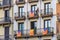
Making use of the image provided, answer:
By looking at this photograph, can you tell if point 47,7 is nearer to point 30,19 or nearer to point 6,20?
point 30,19

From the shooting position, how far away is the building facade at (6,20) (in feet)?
175

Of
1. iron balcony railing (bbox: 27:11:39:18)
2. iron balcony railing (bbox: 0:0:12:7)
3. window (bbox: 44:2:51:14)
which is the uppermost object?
iron balcony railing (bbox: 0:0:12:7)

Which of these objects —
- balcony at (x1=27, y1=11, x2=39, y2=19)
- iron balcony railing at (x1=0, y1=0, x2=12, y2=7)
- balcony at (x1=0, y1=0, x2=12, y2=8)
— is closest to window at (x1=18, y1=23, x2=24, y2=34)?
balcony at (x1=27, y1=11, x2=39, y2=19)

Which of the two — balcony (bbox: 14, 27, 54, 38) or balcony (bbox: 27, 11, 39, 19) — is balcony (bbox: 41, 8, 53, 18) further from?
balcony (bbox: 14, 27, 54, 38)

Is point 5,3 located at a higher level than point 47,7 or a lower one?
higher

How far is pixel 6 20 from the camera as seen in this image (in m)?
53.7

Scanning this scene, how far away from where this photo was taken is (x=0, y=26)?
54.3 m

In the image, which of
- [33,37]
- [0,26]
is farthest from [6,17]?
[33,37]

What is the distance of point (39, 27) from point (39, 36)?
1.47m

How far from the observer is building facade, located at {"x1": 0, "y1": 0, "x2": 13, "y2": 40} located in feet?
175

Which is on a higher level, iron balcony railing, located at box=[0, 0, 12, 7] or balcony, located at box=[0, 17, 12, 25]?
iron balcony railing, located at box=[0, 0, 12, 7]

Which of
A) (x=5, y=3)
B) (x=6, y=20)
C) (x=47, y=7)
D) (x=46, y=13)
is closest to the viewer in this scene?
(x=46, y=13)

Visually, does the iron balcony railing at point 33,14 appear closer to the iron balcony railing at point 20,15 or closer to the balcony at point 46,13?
the balcony at point 46,13

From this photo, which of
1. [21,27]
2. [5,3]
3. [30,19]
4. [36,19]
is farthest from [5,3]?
[36,19]
